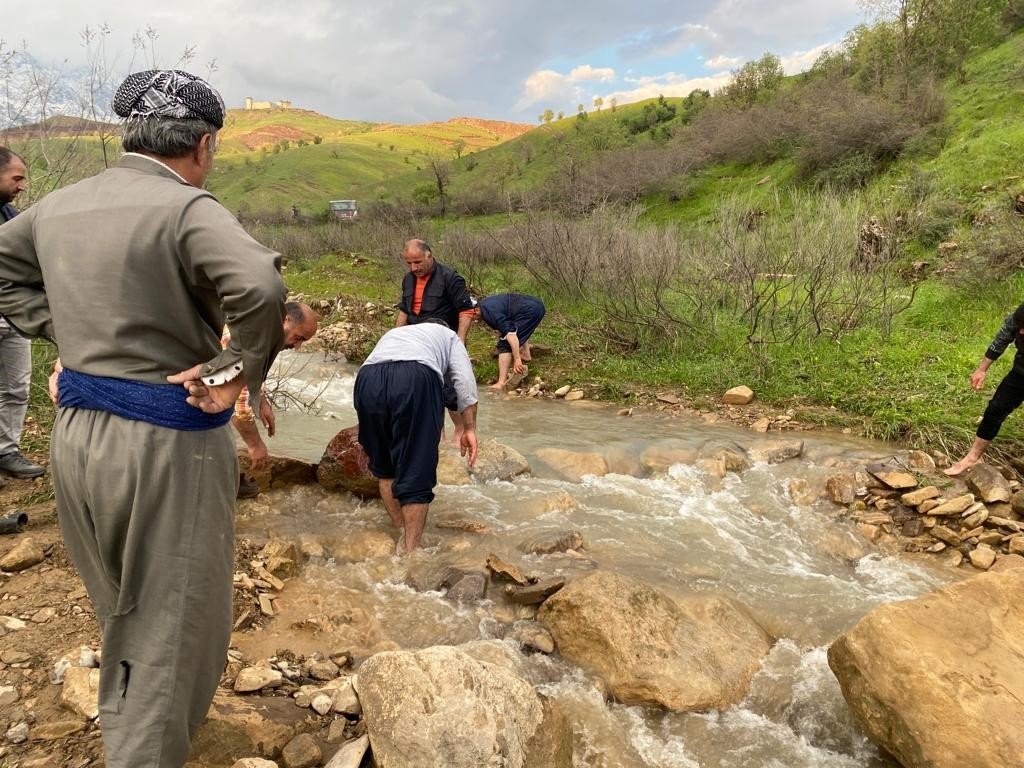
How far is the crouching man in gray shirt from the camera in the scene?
11.8 feet

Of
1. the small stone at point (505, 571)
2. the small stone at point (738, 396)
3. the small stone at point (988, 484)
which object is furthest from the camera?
the small stone at point (738, 396)

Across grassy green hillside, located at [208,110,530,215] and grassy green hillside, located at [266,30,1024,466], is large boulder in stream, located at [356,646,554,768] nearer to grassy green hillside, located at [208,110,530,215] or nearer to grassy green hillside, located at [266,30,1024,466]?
grassy green hillside, located at [266,30,1024,466]

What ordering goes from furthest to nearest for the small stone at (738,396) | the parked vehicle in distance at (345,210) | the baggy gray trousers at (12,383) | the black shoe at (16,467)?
the parked vehicle in distance at (345,210) → the small stone at (738,396) → the black shoe at (16,467) → the baggy gray trousers at (12,383)

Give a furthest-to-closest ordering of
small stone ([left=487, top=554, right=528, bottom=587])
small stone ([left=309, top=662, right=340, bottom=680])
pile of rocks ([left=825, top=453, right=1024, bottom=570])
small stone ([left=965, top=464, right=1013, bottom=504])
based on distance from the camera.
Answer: small stone ([left=965, top=464, right=1013, bottom=504])
pile of rocks ([left=825, top=453, right=1024, bottom=570])
small stone ([left=487, top=554, right=528, bottom=587])
small stone ([left=309, top=662, right=340, bottom=680])

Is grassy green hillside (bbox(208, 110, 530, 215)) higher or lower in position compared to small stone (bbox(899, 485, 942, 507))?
higher

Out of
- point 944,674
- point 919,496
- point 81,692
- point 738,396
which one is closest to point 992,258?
point 738,396

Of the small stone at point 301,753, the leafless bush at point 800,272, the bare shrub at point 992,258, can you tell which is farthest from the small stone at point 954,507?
the bare shrub at point 992,258

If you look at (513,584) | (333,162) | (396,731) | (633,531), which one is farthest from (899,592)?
(333,162)

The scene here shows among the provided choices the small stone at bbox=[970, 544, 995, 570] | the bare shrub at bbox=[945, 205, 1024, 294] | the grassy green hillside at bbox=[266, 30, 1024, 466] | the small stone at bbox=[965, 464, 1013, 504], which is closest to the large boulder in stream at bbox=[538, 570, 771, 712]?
the small stone at bbox=[970, 544, 995, 570]

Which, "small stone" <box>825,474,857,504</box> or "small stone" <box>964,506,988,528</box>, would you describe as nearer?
"small stone" <box>964,506,988,528</box>

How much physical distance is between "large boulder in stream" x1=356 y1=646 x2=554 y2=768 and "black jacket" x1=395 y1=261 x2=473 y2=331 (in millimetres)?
3782

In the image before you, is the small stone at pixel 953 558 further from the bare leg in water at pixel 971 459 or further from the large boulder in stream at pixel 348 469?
the large boulder in stream at pixel 348 469

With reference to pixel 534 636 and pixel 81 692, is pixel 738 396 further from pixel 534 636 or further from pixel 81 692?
pixel 81 692

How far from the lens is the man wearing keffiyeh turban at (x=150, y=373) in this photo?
4.98ft
